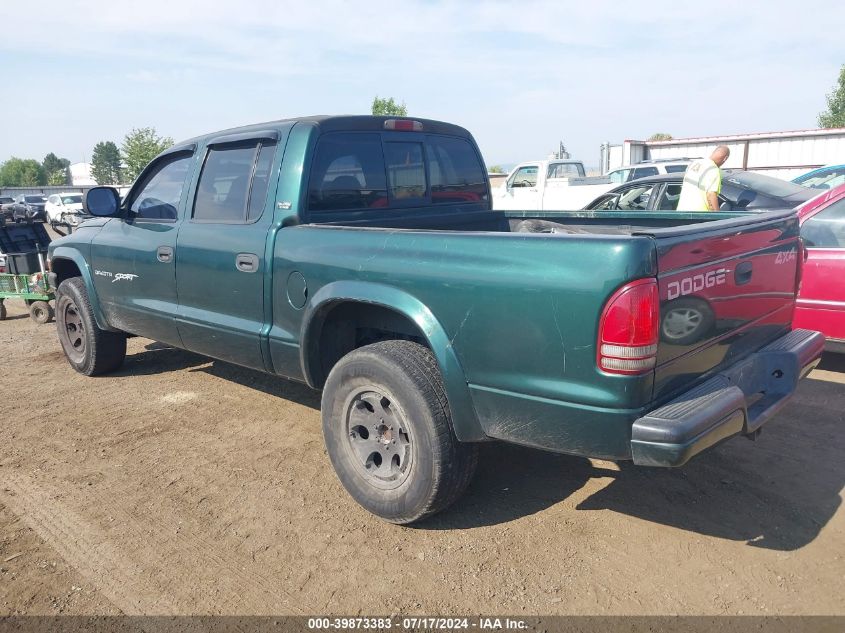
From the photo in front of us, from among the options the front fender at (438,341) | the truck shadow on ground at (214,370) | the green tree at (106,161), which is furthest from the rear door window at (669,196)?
the green tree at (106,161)

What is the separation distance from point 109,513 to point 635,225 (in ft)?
11.4

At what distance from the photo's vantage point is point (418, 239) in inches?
118

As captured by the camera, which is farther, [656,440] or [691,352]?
[691,352]

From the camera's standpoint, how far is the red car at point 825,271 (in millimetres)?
5008

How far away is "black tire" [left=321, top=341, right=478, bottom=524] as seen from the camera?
2.99 metres

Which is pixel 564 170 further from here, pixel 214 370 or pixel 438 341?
pixel 438 341

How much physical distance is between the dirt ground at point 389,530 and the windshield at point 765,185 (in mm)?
3283

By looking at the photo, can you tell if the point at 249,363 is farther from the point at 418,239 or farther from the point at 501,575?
the point at 501,575

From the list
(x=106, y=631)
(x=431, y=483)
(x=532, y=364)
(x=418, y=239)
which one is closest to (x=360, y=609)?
(x=431, y=483)

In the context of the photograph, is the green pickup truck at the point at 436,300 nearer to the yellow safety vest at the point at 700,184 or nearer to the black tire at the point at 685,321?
the black tire at the point at 685,321

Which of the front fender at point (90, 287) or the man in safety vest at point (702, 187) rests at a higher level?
the man in safety vest at point (702, 187)

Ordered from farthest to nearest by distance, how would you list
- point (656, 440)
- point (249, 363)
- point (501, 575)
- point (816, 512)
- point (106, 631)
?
point (249, 363)
point (816, 512)
point (501, 575)
point (106, 631)
point (656, 440)

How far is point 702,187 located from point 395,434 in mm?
5133

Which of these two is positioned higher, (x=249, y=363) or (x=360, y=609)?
(x=249, y=363)
